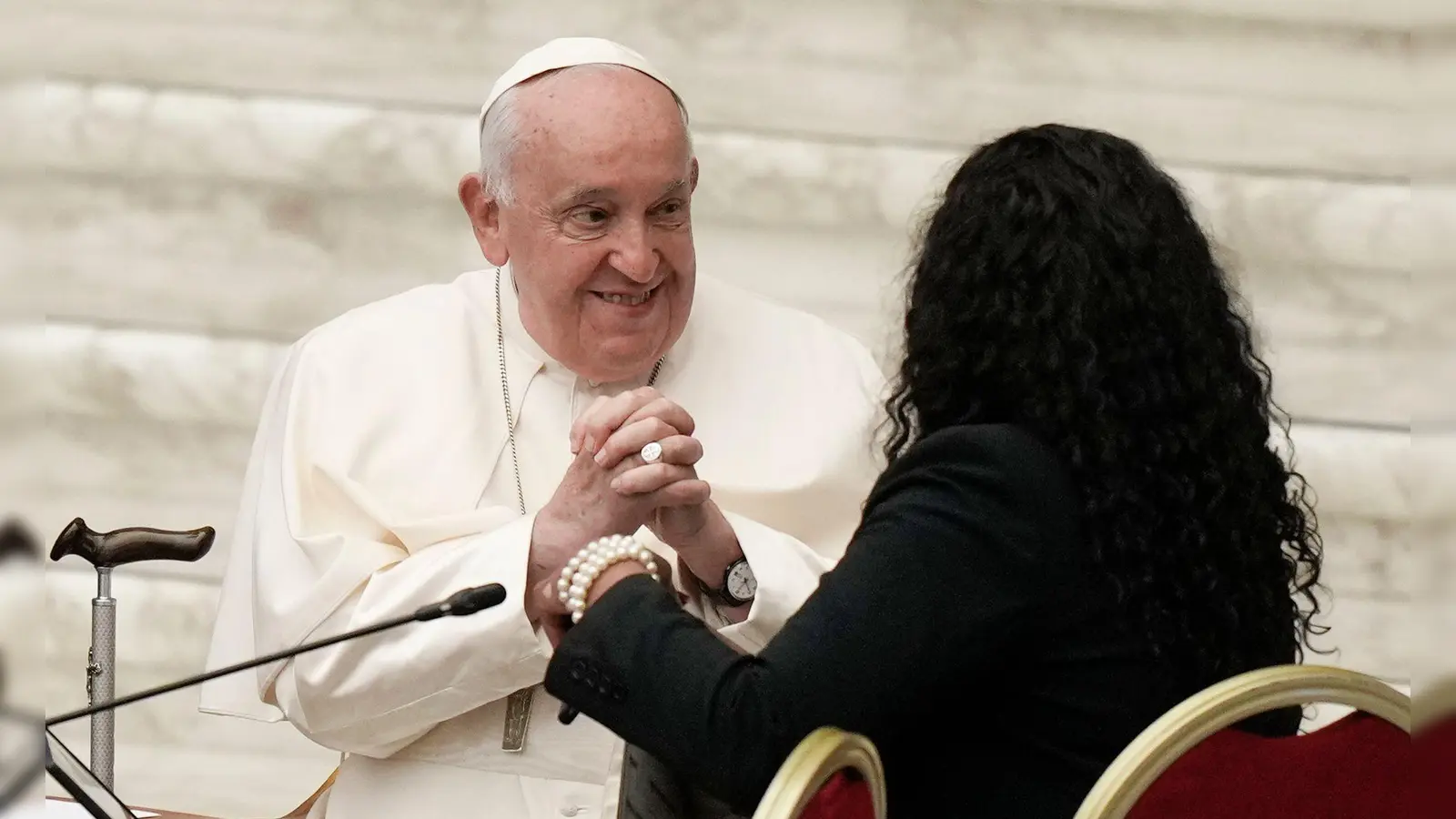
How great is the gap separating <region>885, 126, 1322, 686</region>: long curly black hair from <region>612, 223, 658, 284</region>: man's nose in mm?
703

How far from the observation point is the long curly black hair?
1.92 m

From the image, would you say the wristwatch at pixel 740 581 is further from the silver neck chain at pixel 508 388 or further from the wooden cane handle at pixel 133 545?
the wooden cane handle at pixel 133 545

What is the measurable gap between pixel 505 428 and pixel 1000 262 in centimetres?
115

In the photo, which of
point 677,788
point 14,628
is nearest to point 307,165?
point 677,788

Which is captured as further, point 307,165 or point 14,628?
point 307,165

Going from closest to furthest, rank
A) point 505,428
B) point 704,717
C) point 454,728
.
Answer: point 704,717 < point 454,728 < point 505,428

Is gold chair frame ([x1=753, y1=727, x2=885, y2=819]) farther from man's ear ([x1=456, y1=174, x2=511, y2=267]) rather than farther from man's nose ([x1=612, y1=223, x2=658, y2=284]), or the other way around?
man's ear ([x1=456, y1=174, x2=511, y2=267])

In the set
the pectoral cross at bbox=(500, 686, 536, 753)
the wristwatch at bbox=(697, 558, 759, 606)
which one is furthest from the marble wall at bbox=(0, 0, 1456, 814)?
the pectoral cross at bbox=(500, 686, 536, 753)

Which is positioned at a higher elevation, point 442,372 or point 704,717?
point 442,372

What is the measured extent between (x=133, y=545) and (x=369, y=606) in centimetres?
40

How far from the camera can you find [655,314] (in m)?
2.80

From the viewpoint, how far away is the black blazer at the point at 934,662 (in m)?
1.78

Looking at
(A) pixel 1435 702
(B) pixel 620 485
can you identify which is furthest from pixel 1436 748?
(B) pixel 620 485

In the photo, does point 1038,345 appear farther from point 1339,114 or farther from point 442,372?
point 1339,114
